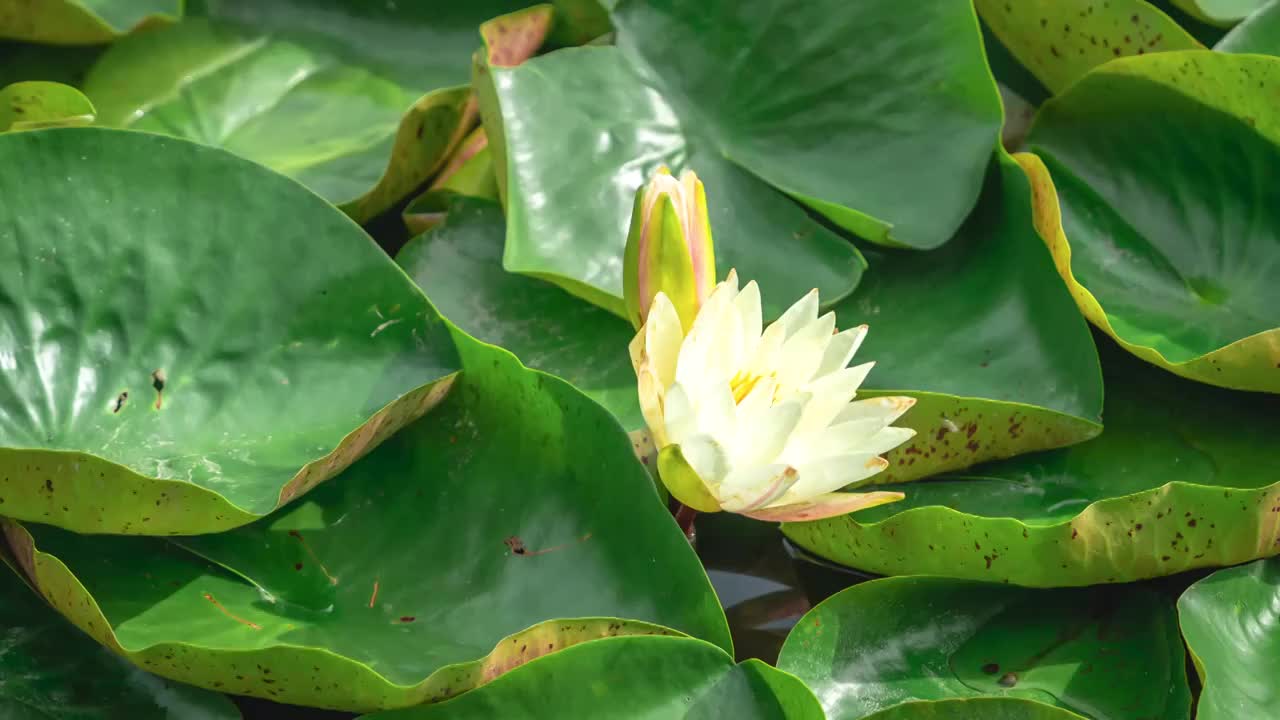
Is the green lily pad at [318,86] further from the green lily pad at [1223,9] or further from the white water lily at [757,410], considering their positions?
the green lily pad at [1223,9]

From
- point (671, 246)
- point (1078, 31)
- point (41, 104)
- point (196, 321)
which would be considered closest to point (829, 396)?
point (671, 246)

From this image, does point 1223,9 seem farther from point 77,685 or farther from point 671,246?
point 77,685

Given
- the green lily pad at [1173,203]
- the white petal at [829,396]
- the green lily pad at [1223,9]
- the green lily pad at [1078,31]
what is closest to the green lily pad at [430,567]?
the white petal at [829,396]

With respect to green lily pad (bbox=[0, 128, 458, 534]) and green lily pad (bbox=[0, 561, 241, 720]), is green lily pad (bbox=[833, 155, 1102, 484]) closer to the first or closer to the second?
green lily pad (bbox=[0, 128, 458, 534])

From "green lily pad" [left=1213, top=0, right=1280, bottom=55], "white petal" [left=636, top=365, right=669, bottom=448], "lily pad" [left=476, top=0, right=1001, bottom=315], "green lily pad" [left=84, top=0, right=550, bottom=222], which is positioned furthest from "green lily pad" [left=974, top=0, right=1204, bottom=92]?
"white petal" [left=636, top=365, right=669, bottom=448]

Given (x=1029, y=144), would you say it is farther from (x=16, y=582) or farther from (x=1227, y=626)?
(x=16, y=582)

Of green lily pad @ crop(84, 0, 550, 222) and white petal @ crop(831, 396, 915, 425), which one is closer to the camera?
white petal @ crop(831, 396, 915, 425)
